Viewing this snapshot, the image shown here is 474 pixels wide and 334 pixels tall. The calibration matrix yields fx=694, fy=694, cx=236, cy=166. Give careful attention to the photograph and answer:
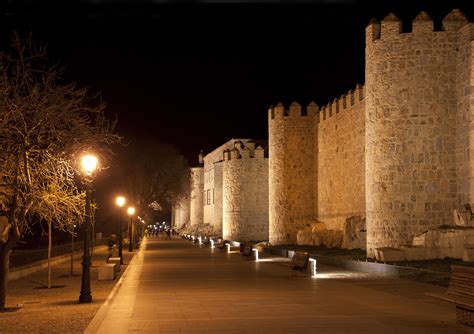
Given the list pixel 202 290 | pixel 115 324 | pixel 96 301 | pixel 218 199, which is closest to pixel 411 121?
pixel 202 290

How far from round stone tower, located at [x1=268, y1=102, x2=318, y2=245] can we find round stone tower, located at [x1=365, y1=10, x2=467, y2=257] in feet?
50.2

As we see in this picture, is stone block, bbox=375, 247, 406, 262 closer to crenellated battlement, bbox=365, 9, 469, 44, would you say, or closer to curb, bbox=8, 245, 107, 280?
crenellated battlement, bbox=365, 9, 469, 44

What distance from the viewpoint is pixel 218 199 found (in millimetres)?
67438

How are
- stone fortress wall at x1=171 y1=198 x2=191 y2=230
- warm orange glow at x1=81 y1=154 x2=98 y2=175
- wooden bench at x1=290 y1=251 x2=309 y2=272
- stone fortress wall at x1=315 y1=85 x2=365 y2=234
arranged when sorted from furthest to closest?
1. stone fortress wall at x1=171 y1=198 x2=191 y2=230
2. stone fortress wall at x1=315 y1=85 x2=365 y2=234
3. wooden bench at x1=290 y1=251 x2=309 y2=272
4. warm orange glow at x1=81 y1=154 x2=98 y2=175

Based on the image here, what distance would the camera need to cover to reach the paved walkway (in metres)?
9.66

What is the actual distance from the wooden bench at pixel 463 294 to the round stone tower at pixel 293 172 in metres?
26.7

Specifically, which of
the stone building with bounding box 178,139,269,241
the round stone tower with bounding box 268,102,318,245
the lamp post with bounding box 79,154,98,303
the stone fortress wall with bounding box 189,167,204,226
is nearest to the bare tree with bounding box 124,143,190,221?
the stone building with bounding box 178,139,269,241

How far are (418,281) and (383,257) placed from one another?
3993 mm

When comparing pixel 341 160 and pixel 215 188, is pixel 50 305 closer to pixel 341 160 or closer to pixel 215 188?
pixel 341 160

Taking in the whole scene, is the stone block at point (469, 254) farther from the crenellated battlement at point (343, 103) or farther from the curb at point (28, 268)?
the crenellated battlement at point (343, 103)

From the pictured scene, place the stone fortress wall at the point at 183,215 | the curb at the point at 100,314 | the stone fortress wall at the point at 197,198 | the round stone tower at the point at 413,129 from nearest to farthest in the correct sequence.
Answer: the curb at the point at 100,314 → the round stone tower at the point at 413,129 → the stone fortress wall at the point at 197,198 → the stone fortress wall at the point at 183,215

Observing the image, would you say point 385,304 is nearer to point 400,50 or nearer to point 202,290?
point 202,290

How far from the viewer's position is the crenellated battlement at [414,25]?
2020 cm

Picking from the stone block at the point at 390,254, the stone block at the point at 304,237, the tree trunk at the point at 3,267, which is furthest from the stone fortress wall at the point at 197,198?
the tree trunk at the point at 3,267
